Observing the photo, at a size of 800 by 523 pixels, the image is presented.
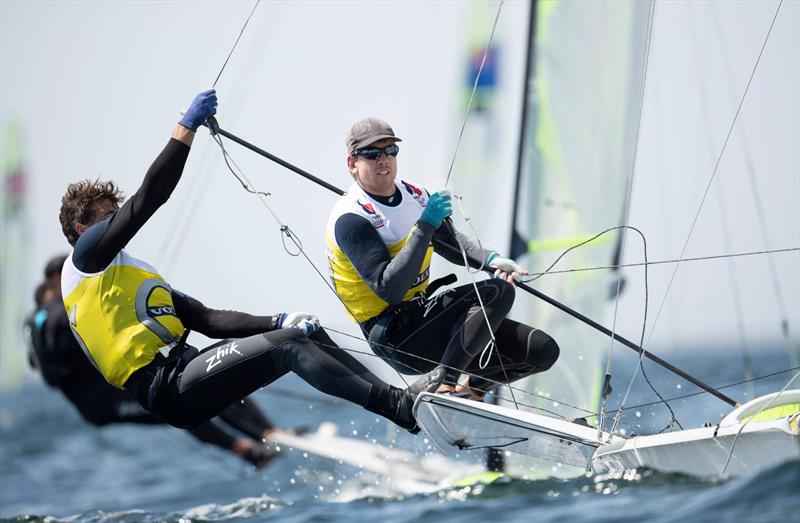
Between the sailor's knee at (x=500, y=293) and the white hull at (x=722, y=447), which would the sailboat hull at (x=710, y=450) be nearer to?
the white hull at (x=722, y=447)

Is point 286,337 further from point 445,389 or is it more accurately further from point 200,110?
point 200,110

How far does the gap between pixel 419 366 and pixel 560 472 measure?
246cm

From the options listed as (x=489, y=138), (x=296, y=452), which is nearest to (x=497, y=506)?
(x=489, y=138)

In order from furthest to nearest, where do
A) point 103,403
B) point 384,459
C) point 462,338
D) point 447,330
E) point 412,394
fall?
point 103,403 → point 384,459 → point 447,330 → point 462,338 → point 412,394

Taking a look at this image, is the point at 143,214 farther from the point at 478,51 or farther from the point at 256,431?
the point at 256,431

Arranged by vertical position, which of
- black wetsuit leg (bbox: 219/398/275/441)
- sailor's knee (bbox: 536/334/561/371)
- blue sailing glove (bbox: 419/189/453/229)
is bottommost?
black wetsuit leg (bbox: 219/398/275/441)

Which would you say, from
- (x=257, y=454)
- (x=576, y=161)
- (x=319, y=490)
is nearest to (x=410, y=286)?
(x=576, y=161)

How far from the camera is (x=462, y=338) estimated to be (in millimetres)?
4641

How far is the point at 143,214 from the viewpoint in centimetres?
436

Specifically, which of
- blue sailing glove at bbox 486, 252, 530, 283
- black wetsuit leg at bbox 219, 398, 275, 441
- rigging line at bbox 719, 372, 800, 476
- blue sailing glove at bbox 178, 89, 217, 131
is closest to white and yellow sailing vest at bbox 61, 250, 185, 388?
blue sailing glove at bbox 178, 89, 217, 131

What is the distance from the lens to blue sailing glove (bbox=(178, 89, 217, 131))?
451 centimetres

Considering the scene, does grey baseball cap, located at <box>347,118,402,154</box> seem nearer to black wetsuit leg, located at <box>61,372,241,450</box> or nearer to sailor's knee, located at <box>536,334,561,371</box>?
sailor's knee, located at <box>536,334,561,371</box>

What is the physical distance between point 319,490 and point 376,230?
421cm

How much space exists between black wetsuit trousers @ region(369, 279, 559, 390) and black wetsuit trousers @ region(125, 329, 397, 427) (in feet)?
0.80
